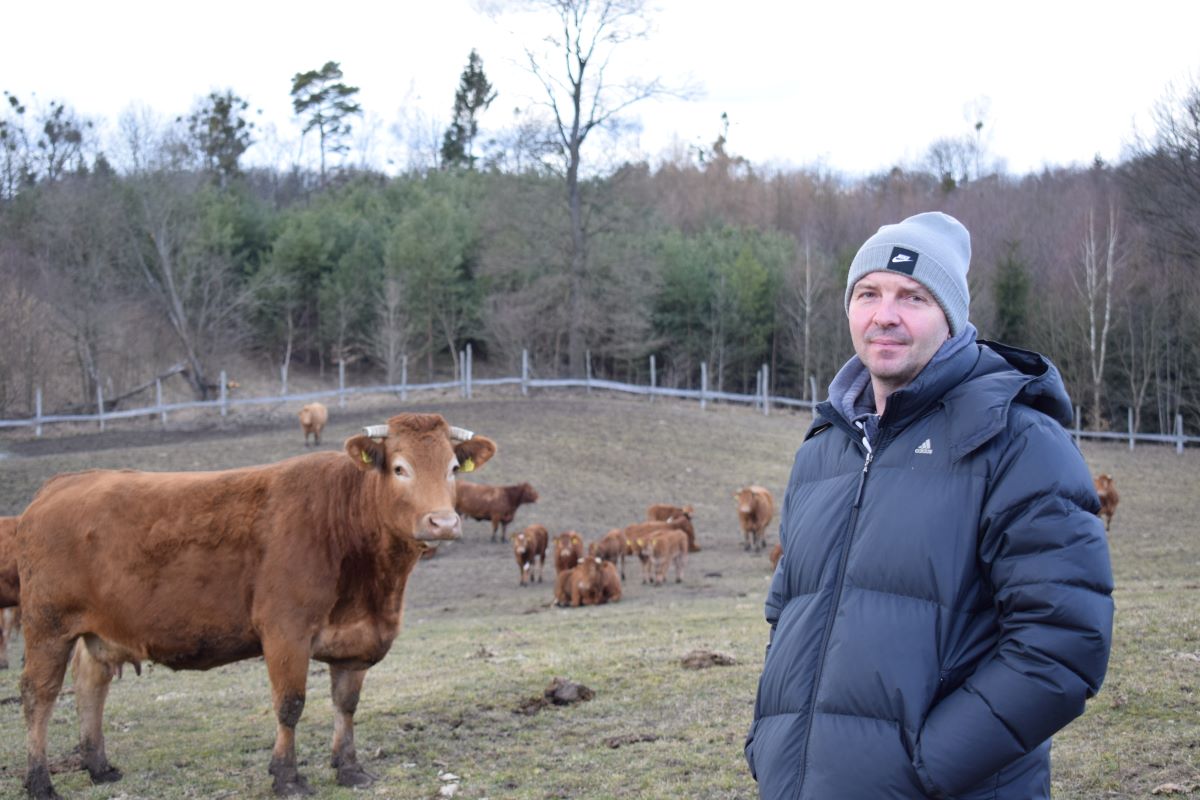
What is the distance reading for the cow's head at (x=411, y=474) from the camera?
6852 mm

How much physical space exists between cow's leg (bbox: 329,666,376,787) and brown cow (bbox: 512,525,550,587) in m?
10.8

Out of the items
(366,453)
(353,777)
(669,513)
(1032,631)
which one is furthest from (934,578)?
(669,513)

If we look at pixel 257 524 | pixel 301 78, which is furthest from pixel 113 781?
pixel 301 78

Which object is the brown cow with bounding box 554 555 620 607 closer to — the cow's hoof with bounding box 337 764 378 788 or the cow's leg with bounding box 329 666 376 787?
the cow's leg with bounding box 329 666 376 787

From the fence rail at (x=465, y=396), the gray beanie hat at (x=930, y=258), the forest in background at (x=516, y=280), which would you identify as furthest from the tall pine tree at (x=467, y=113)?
the gray beanie hat at (x=930, y=258)

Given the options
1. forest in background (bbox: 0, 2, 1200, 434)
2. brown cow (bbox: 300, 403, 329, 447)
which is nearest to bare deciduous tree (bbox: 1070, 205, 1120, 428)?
forest in background (bbox: 0, 2, 1200, 434)

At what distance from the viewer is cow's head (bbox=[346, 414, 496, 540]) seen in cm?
685

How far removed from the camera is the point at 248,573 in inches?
271

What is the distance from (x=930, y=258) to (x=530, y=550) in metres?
15.2

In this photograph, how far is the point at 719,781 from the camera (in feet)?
20.2

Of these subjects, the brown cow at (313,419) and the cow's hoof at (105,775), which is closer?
the cow's hoof at (105,775)

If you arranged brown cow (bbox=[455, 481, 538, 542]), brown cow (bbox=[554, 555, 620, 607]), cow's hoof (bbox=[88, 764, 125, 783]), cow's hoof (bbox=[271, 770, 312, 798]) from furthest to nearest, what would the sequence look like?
brown cow (bbox=[455, 481, 538, 542]) → brown cow (bbox=[554, 555, 620, 607]) → cow's hoof (bbox=[88, 764, 125, 783]) → cow's hoof (bbox=[271, 770, 312, 798])

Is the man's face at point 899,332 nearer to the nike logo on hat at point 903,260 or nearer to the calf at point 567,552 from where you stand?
the nike logo on hat at point 903,260

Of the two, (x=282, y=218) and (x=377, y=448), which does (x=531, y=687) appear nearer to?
(x=377, y=448)
